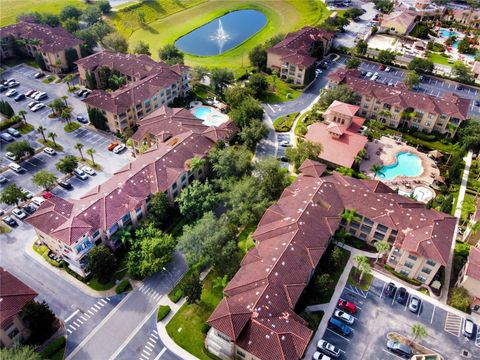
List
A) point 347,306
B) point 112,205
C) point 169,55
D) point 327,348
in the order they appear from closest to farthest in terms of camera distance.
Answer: point 327,348 → point 347,306 → point 112,205 → point 169,55

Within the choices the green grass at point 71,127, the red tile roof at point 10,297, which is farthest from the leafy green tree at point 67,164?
the red tile roof at point 10,297

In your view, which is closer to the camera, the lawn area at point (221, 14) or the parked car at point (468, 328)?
the parked car at point (468, 328)

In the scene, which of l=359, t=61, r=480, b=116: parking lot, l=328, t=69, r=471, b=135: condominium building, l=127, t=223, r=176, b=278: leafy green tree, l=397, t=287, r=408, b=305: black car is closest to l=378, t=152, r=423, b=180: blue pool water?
l=328, t=69, r=471, b=135: condominium building

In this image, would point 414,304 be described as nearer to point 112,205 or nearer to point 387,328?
point 387,328

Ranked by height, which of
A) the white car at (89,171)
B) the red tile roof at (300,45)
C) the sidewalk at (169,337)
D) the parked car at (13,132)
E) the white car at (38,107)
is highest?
Answer: the red tile roof at (300,45)

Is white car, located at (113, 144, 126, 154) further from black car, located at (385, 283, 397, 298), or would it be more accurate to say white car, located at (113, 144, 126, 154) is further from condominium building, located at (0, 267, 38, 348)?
black car, located at (385, 283, 397, 298)

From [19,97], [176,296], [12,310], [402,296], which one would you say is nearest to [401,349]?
[402,296]

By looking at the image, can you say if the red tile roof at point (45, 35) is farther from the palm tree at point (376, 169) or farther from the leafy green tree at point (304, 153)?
the palm tree at point (376, 169)
